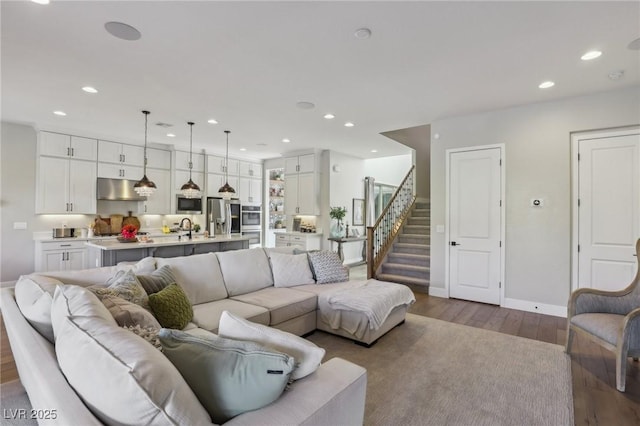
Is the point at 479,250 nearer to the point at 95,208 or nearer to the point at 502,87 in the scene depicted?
the point at 502,87

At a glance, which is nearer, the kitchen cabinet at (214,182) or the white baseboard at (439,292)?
the white baseboard at (439,292)

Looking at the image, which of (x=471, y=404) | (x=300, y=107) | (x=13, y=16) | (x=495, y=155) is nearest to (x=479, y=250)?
(x=495, y=155)

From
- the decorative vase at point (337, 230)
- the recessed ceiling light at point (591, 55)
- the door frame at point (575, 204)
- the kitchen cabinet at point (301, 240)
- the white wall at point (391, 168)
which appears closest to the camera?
the recessed ceiling light at point (591, 55)

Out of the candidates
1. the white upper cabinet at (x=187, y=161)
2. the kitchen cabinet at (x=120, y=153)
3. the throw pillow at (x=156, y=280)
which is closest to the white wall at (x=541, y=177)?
the throw pillow at (x=156, y=280)

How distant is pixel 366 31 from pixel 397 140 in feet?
13.6

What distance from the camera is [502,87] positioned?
11.7ft

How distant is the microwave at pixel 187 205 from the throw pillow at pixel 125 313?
5.52 metres

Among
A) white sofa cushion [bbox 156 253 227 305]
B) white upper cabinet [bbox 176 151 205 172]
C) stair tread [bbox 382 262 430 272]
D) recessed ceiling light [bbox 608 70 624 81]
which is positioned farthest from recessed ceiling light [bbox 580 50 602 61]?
white upper cabinet [bbox 176 151 205 172]

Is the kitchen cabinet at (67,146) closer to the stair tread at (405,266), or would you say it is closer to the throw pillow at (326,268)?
the throw pillow at (326,268)

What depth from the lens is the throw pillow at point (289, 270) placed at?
12.0 ft

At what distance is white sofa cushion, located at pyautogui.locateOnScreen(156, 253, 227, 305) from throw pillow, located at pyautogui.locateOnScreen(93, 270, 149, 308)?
0.66 metres

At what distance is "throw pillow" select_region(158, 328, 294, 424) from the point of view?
104 centimetres

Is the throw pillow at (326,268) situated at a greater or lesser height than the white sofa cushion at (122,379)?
lesser

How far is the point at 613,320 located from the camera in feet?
8.27
